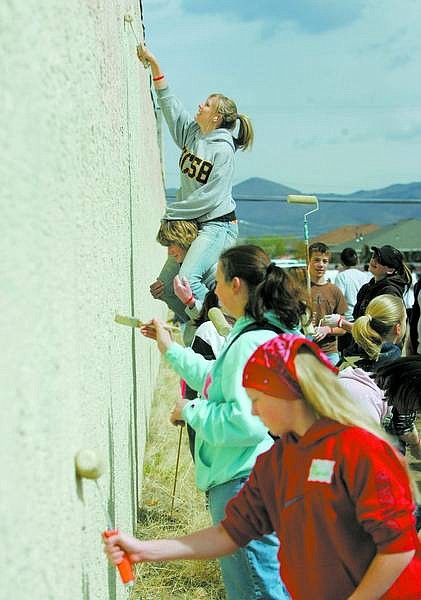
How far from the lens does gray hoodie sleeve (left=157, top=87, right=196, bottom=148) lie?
15.2ft

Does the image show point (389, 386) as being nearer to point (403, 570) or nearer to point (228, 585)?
point (228, 585)

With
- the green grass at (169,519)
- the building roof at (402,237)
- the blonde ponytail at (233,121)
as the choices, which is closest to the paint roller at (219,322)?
the blonde ponytail at (233,121)

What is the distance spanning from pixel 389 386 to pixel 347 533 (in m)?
1.15

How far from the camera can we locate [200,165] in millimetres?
4605

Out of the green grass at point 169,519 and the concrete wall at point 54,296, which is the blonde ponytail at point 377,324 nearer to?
the green grass at point 169,519

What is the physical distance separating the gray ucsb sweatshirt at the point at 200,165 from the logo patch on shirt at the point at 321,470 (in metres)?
2.50

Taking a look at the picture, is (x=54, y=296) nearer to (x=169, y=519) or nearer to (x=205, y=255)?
(x=205, y=255)

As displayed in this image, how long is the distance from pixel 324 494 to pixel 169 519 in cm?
340

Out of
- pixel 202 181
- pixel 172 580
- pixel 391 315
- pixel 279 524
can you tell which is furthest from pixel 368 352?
pixel 279 524

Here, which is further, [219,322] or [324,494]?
[219,322]

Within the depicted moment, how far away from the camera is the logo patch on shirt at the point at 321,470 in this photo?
86.9 inches

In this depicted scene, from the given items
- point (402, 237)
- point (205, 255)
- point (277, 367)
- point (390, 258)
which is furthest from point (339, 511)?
point (402, 237)

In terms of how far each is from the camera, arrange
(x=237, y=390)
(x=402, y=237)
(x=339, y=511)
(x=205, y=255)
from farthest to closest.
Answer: (x=402, y=237) → (x=205, y=255) → (x=237, y=390) → (x=339, y=511)

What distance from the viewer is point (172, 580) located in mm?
4559
